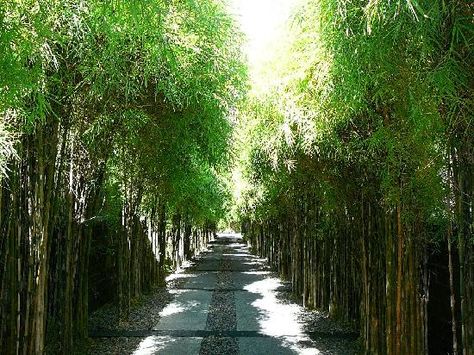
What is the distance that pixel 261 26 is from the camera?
458 cm

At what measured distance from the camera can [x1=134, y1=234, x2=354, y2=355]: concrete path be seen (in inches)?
234

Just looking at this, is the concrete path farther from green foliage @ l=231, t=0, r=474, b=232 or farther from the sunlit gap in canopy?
the sunlit gap in canopy

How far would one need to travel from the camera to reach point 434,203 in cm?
402

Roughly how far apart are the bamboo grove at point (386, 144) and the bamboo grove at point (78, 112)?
2.07 feet

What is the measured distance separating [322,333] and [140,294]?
4233 millimetres

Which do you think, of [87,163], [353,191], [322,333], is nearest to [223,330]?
[322,333]

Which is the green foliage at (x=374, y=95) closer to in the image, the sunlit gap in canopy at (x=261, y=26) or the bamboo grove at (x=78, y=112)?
the sunlit gap in canopy at (x=261, y=26)

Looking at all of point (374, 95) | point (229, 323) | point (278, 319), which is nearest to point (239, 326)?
point (229, 323)

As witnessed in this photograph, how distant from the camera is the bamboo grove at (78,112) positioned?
2611 mm

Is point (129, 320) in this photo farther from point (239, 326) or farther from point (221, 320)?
point (239, 326)

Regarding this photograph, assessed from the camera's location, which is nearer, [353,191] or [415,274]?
[415,274]

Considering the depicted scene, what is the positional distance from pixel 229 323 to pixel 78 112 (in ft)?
14.4

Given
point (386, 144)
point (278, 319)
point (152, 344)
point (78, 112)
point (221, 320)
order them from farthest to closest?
point (278, 319) < point (221, 320) < point (152, 344) < point (78, 112) < point (386, 144)

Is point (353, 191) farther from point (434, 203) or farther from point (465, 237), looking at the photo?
point (465, 237)
